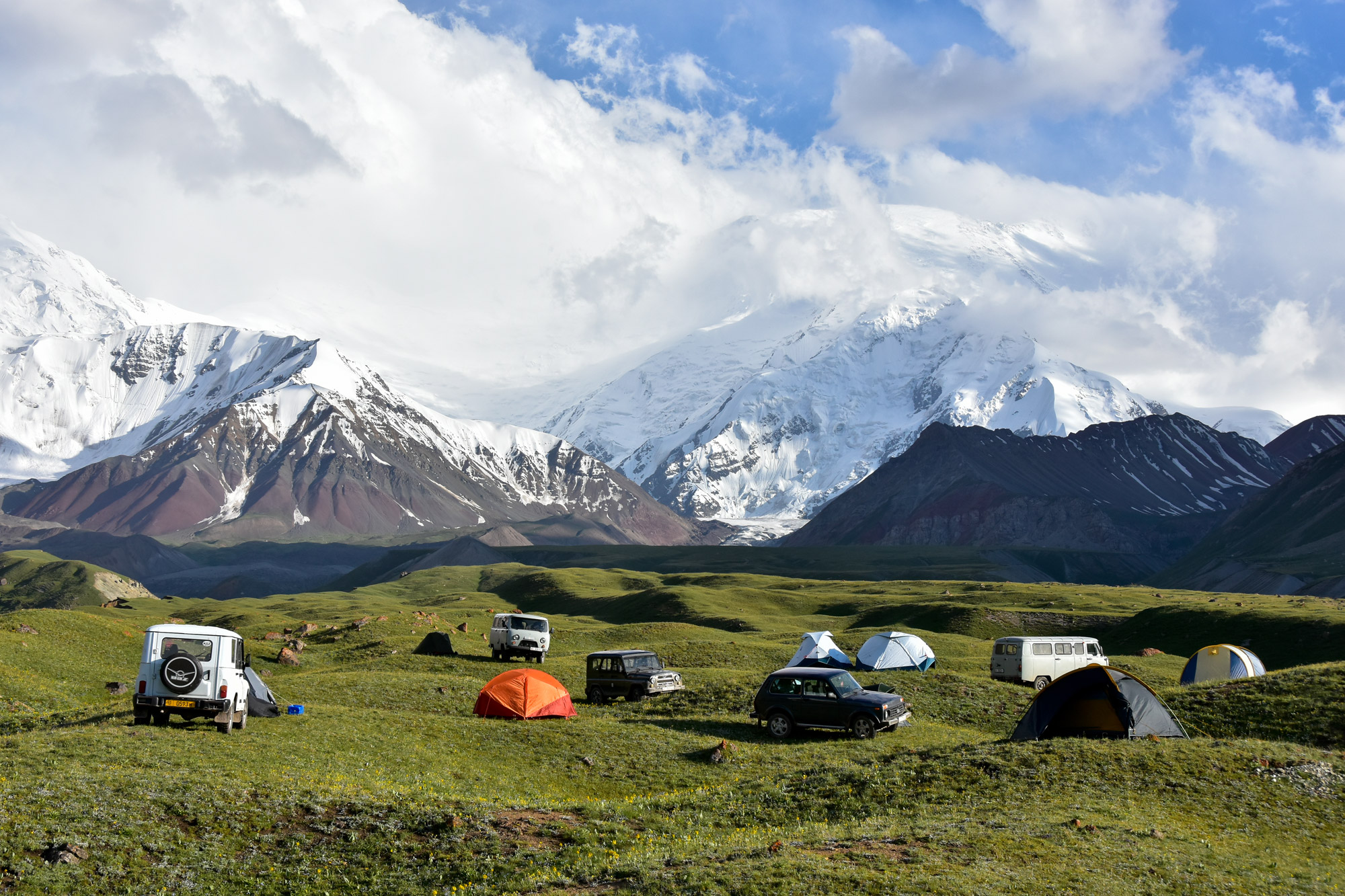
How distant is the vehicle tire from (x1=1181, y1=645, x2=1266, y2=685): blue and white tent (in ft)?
75.0

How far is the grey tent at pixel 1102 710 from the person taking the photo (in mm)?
30984

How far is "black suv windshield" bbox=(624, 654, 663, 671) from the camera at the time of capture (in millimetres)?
45781

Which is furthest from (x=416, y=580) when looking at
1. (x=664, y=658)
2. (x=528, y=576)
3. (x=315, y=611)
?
(x=664, y=658)

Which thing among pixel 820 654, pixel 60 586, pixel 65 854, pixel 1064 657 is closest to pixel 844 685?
pixel 1064 657

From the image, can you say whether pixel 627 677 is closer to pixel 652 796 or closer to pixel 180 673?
pixel 652 796

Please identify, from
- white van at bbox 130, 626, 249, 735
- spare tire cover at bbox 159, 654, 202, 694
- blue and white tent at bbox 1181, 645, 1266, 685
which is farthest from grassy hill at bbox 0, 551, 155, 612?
blue and white tent at bbox 1181, 645, 1266, 685

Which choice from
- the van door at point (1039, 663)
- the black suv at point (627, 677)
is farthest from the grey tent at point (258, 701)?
the van door at point (1039, 663)

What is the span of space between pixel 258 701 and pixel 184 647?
451 cm

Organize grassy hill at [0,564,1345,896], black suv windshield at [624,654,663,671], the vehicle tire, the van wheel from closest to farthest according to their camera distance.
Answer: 1. grassy hill at [0,564,1345,896]
2. the vehicle tire
3. the van wheel
4. black suv windshield at [624,654,663,671]

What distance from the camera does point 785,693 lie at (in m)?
36.9

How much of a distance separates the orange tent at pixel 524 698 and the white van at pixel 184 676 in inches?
403

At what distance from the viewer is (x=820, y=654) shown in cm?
6175

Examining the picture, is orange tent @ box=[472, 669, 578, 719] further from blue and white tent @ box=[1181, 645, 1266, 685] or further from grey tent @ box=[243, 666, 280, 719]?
blue and white tent @ box=[1181, 645, 1266, 685]

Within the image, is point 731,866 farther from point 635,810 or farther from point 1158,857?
point 1158,857
